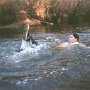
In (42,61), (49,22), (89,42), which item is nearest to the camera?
(42,61)

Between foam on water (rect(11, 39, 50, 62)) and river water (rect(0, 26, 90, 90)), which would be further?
foam on water (rect(11, 39, 50, 62))

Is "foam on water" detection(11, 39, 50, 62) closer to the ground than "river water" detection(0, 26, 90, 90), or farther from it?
closer to the ground

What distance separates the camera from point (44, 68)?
13.9m

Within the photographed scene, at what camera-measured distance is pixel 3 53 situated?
16875mm

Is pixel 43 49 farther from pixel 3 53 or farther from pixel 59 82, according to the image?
pixel 59 82

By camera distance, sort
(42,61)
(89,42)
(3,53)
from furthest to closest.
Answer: (89,42) → (3,53) → (42,61)

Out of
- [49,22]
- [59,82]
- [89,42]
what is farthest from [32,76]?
[49,22]

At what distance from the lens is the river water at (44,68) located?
38.1 ft

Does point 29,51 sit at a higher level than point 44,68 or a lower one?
lower

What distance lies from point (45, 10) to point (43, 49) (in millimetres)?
18466

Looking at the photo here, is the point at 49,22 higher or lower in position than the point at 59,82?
lower

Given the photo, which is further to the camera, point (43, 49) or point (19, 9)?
point (19, 9)

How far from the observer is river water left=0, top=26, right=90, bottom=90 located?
38.1 ft

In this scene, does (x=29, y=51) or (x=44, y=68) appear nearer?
(x=44, y=68)
